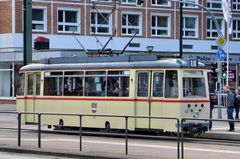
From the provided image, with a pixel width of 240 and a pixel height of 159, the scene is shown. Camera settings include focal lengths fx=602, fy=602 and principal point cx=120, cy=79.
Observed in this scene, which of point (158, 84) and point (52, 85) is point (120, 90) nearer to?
point (158, 84)

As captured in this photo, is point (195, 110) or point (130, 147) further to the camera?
point (195, 110)

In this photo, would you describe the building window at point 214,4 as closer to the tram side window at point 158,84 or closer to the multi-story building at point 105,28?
the multi-story building at point 105,28

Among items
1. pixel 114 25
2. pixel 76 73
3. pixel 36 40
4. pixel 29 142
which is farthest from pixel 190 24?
pixel 29 142

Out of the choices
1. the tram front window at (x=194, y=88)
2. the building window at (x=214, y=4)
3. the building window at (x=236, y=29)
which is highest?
the building window at (x=214, y=4)

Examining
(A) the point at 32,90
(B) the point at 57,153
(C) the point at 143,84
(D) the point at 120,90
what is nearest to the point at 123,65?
(D) the point at 120,90

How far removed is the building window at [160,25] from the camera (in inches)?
2280

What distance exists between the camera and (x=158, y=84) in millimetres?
20953

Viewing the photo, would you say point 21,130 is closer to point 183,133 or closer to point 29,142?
point 29,142

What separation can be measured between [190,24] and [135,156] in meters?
46.2

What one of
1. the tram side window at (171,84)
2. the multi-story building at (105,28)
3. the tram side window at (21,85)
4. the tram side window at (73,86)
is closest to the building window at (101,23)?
the multi-story building at (105,28)

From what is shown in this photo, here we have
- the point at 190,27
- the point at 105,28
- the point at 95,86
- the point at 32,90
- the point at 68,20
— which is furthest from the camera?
the point at 190,27

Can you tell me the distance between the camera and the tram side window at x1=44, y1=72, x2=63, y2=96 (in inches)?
942

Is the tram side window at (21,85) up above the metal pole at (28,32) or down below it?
below

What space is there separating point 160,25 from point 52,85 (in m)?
35.2
